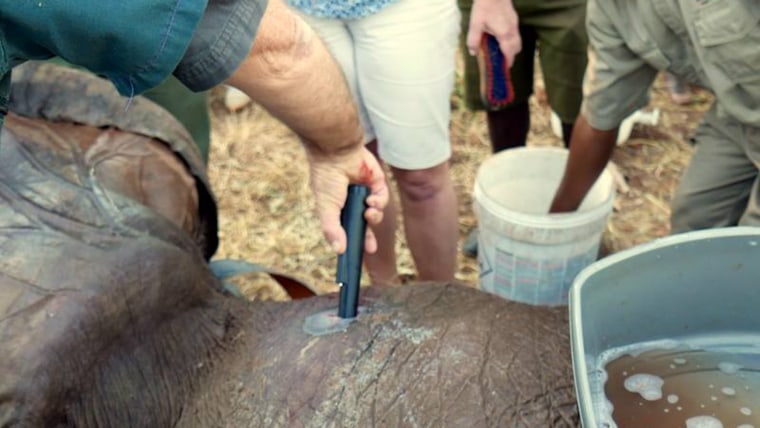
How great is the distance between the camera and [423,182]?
2.32 m

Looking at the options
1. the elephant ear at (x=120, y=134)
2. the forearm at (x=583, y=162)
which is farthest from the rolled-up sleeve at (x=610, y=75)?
the elephant ear at (x=120, y=134)

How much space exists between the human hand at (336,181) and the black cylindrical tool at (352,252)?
0.01 meters

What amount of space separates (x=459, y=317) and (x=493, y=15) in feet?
3.15

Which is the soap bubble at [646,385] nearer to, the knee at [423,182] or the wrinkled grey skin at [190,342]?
the wrinkled grey skin at [190,342]

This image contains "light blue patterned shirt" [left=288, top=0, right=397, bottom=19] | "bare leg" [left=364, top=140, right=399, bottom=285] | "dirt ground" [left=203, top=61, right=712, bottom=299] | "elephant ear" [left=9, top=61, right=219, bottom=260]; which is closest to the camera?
"elephant ear" [left=9, top=61, right=219, bottom=260]

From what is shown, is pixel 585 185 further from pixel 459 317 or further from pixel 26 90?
pixel 26 90

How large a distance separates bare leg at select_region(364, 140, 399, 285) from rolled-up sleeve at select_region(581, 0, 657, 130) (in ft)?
1.97

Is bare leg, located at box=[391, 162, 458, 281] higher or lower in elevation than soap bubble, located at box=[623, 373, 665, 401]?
lower

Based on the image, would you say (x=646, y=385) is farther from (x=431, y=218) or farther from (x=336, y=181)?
(x=431, y=218)

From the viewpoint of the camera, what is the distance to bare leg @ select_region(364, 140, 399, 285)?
8.31 ft

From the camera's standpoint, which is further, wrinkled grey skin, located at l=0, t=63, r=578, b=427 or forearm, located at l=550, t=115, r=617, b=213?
forearm, located at l=550, t=115, r=617, b=213

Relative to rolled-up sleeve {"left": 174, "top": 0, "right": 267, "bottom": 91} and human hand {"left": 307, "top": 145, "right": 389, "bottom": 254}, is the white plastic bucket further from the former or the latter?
rolled-up sleeve {"left": 174, "top": 0, "right": 267, "bottom": 91}

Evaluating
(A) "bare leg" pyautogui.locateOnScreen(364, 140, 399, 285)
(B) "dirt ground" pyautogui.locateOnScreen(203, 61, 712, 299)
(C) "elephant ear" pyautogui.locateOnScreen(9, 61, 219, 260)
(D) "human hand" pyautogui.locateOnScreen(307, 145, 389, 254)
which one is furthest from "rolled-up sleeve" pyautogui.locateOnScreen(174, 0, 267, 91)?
(B) "dirt ground" pyautogui.locateOnScreen(203, 61, 712, 299)

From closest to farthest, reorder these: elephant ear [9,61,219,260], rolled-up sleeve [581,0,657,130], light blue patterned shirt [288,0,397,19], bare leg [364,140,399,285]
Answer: elephant ear [9,61,219,260]
light blue patterned shirt [288,0,397,19]
rolled-up sleeve [581,0,657,130]
bare leg [364,140,399,285]
